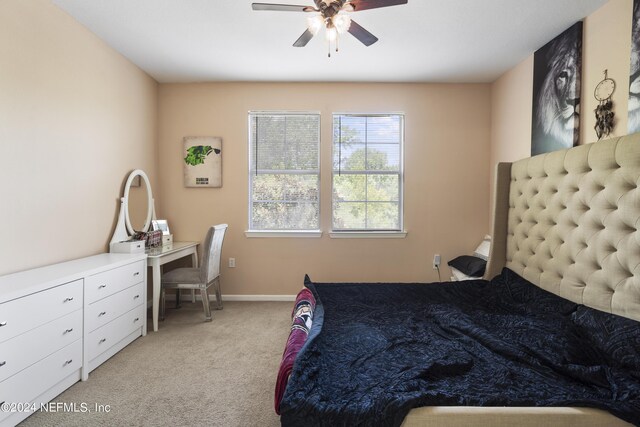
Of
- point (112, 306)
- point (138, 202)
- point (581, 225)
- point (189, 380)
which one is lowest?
point (189, 380)

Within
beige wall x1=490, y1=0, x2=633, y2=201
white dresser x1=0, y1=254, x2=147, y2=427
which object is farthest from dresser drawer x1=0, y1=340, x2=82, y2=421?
beige wall x1=490, y1=0, x2=633, y2=201

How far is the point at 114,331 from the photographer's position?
240 cm

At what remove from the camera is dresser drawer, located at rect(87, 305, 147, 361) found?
85.6 inches

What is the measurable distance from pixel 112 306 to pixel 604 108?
3.82m

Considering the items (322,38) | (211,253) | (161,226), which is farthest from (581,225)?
(161,226)

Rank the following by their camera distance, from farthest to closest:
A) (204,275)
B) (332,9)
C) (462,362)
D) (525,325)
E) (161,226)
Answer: (161,226) → (204,275) → (332,9) → (525,325) → (462,362)

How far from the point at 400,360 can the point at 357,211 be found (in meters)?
2.43

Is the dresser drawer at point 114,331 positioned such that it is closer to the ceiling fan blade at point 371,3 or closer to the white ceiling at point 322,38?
the white ceiling at point 322,38

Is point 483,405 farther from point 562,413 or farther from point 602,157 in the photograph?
point 602,157

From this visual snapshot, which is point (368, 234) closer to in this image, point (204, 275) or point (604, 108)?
point (204, 275)

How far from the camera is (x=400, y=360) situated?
1.49 metres

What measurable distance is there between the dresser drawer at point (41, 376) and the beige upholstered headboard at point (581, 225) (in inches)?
123

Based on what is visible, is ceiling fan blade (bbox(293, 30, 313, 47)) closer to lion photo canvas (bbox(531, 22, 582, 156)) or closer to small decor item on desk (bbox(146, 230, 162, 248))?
lion photo canvas (bbox(531, 22, 582, 156))

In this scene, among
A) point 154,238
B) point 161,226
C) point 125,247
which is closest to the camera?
point 125,247
